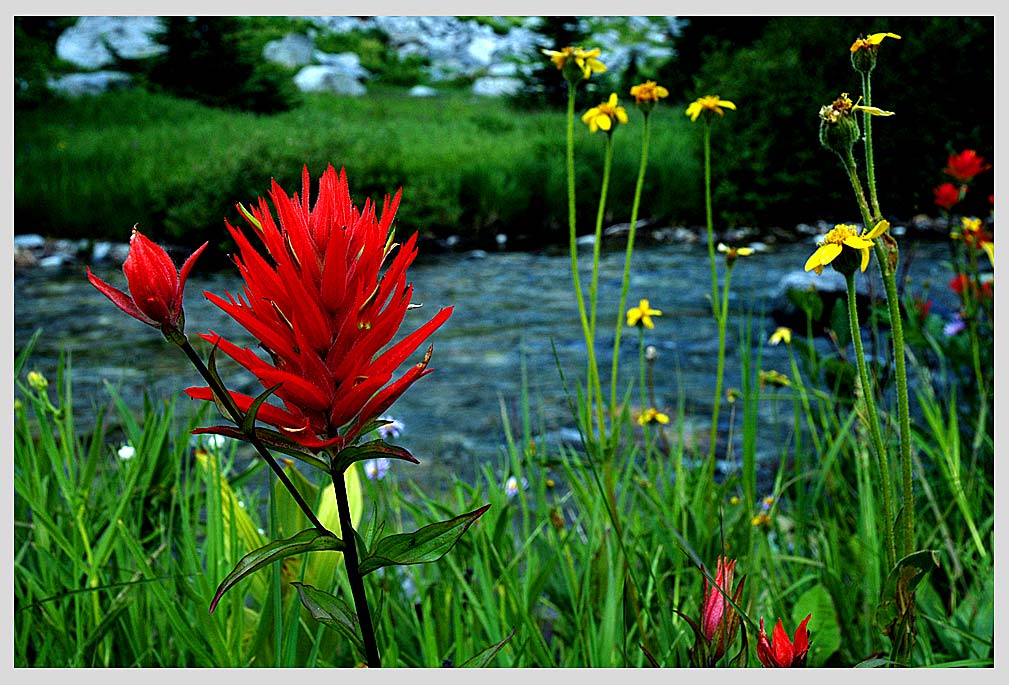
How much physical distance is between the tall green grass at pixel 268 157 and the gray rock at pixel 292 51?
135 millimetres

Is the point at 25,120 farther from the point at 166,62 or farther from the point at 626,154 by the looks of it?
the point at 626,154

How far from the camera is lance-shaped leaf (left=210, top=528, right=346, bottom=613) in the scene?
0.66 ft

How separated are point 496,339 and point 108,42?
39.5 inches

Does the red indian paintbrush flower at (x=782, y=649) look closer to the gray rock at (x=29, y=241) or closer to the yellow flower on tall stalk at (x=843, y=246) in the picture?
the yellow flower on tall stalk at (x=843, y=246)

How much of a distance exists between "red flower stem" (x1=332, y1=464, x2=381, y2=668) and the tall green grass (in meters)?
1.61

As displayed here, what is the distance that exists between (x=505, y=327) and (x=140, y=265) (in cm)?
176

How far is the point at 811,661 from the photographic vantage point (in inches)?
21.0

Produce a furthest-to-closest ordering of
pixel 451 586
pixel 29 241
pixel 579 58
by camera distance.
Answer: pixel 29 241, pixel 451 586, pixel 579 58

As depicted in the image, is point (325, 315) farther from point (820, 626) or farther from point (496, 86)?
point (496, 86)

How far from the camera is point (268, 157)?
1.92 meters

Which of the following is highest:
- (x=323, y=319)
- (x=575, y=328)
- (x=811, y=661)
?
(x=323, y=319)

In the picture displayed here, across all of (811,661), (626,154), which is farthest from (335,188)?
(626,154)

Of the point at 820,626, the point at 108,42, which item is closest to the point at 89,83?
the point at 108,42

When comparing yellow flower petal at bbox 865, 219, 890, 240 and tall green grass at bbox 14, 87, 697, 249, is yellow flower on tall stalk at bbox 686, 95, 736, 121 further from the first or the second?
tall green grass at bbox 14, 87, 697, 249
